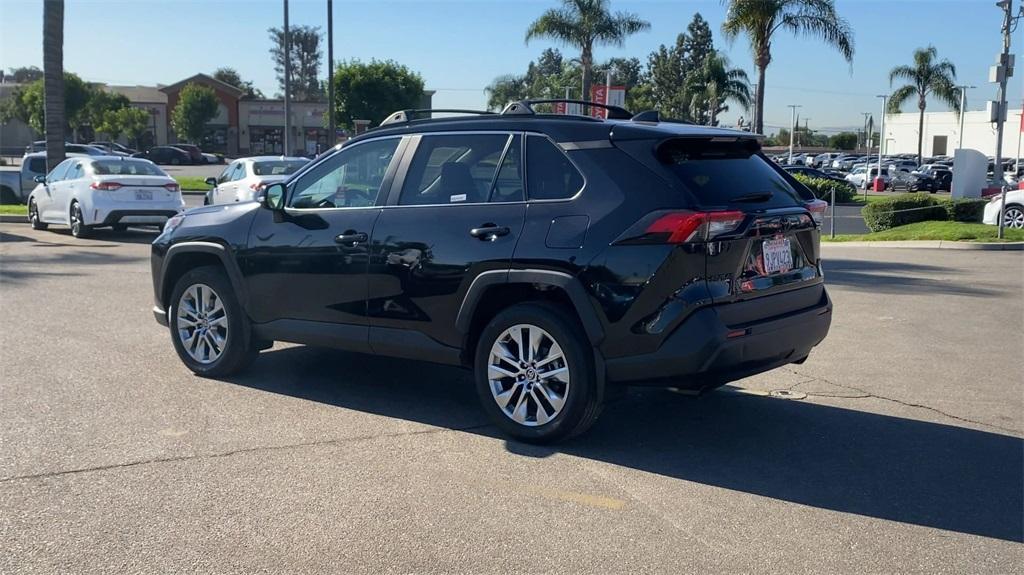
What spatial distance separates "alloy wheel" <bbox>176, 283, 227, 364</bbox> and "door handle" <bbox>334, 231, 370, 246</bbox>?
124 cm

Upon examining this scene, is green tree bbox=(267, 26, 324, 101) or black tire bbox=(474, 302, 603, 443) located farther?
green tree bbox=(267, 26, 324, 101)

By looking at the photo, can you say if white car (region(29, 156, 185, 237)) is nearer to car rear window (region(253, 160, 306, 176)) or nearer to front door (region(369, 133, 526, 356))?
car rear window (region(253, 160, 306, 176))

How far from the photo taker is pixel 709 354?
203 inches

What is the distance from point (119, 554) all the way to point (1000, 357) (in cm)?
722

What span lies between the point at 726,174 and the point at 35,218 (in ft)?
57.3

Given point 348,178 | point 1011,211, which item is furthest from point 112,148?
point 348,178

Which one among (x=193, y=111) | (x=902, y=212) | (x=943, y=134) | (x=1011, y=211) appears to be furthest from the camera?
(x=943, y=134)

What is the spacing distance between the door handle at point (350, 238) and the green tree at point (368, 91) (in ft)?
171

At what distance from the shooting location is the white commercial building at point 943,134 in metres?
85.8

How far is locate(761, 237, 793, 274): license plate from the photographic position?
551 cm

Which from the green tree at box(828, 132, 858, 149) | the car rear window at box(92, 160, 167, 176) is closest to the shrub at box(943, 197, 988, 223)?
the car rear window at box(92, 160, 167, 176)

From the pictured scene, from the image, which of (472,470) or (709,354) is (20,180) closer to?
(472,470)

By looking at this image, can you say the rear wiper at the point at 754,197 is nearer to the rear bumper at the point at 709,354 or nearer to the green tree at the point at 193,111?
the rear bumper at the point at 709,354

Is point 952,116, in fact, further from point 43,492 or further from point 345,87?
point 43,492
